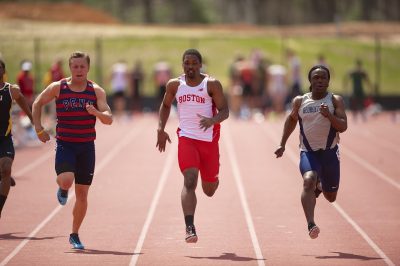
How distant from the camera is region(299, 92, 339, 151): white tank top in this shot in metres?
10.7

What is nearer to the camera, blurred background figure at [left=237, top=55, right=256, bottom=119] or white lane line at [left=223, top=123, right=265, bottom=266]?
white lane line at [left=223, top=123, right=265, bottom=266]

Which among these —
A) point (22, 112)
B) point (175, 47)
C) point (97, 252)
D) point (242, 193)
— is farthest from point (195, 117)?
point (175, 47)

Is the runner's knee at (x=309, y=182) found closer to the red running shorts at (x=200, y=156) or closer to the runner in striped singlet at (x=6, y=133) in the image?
the red running shorts at (x=200, y=156)

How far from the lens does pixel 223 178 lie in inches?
718

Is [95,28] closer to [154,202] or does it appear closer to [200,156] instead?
[154,202]

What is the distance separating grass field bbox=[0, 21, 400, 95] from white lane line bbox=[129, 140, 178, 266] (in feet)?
98.7

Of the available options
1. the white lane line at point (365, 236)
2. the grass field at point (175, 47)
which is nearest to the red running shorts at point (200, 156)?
Answer: the white lane line at point (365, 236)

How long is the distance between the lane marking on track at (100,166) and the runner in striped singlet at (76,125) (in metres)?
0.67

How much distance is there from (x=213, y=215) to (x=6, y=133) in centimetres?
312

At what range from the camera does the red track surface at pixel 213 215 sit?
10.3 meters

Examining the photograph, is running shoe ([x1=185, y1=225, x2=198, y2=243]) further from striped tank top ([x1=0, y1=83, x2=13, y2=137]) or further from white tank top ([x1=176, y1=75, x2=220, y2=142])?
striped tank top ([x1=0, y1=83, x2=13, y2=137])

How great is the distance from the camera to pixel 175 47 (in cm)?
5816

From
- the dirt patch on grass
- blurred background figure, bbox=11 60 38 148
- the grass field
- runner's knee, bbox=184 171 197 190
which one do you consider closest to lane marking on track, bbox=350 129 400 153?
A: blurred background figure, bbox=11 60 38 148

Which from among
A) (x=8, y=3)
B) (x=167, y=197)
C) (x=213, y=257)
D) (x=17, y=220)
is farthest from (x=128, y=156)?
(x=8, y=3)
